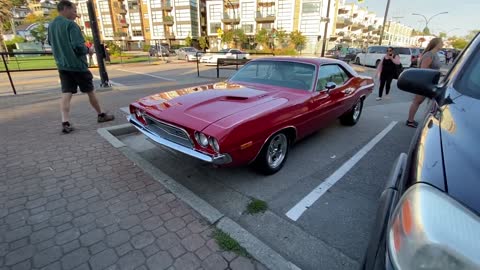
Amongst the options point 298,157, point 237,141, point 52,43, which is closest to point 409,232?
point 237,141

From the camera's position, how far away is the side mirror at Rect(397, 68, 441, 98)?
→ 2217 mm

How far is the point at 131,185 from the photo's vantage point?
3.02m

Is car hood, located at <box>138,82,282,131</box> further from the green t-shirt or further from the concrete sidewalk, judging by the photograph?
the green t-shirt

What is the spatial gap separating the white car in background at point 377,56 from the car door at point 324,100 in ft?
59.4

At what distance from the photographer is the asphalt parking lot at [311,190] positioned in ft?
7.41

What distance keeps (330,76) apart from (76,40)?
14.4 ft

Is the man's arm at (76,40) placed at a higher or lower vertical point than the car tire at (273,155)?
higher

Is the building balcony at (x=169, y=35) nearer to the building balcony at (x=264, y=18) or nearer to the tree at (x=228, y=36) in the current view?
the tree at (x=228, y=36)

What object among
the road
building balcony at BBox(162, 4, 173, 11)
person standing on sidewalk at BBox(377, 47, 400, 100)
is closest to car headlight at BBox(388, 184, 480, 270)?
the road

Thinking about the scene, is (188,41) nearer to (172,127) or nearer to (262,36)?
(262,36)

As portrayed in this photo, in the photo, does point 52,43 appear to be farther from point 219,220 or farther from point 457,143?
point 457,143

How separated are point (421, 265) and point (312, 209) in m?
1.98

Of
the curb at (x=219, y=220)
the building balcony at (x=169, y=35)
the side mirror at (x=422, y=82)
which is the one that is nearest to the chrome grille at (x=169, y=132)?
the curb at (x=219, y=220)

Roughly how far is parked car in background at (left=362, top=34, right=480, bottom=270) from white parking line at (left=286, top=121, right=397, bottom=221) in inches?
52.9
